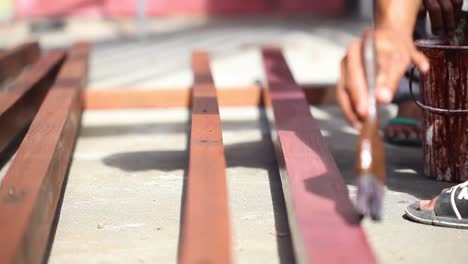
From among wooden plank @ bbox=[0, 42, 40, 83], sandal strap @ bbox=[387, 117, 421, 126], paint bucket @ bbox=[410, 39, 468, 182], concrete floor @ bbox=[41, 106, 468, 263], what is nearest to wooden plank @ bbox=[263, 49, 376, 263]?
concrete floor @ bbox=[41, 106, 468, 263]

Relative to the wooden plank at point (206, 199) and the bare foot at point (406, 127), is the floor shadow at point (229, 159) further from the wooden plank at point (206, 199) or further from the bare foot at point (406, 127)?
the bare foot at point (406, 127)

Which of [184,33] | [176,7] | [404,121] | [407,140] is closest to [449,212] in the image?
[407,140]

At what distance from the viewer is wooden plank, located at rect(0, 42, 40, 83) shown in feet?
12.2

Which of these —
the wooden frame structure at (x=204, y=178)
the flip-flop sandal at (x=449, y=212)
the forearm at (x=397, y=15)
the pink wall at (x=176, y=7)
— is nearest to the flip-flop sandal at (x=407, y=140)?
the wooden frame structure at (x=204, y=178)

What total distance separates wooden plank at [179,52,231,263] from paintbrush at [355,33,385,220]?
281 mm

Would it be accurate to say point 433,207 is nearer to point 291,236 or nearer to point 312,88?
point 291,236

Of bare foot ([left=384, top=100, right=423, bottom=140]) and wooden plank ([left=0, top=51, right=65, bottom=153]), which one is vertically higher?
wooden plank ([left=0, top=51, right=65, bottom=153])

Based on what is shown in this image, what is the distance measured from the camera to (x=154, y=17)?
29.2 feet

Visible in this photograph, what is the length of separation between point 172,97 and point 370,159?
222 centimetres

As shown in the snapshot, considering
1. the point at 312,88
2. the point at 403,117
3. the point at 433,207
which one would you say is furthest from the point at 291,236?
the point at 312,88

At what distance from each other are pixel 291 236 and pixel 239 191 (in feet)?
1.58

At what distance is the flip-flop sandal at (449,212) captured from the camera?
2.07 metres

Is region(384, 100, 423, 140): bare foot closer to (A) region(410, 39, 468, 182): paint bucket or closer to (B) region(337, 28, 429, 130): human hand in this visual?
(A) region(410, 39, 468, 182): paint bucket

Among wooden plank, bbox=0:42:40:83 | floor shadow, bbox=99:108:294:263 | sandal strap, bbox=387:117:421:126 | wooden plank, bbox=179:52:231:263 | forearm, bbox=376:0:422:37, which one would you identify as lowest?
sandal strap, bbox=387:117:421:126
